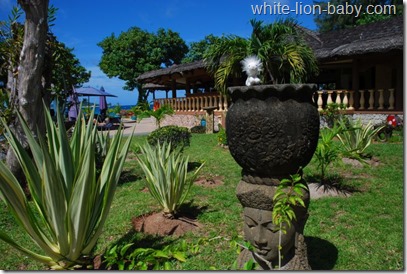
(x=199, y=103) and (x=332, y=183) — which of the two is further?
(x=199, y=103)

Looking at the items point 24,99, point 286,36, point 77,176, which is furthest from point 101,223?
point 286,36

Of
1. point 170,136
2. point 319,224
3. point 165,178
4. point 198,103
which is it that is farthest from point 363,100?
point 165,178

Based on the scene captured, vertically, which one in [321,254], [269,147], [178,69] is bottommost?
[321,254]

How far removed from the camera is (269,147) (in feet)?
6.51

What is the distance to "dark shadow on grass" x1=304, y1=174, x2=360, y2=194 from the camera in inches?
185

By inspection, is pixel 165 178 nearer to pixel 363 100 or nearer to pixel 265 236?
pixel 265 236

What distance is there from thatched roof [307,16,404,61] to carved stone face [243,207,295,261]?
26.4ft

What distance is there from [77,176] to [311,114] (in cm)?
157

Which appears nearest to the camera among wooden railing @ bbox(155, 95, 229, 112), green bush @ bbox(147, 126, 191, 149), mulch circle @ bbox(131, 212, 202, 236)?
mulch circle @ bbox(131, 212, 202, 236)

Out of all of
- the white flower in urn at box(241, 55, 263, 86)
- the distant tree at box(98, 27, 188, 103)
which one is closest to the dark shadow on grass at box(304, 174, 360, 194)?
the white flower in urn at box(241, 55, 263, 86)

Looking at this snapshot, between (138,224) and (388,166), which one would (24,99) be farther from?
(388,166)

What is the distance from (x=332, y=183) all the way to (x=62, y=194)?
4024 millimetres

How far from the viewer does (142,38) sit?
27375mm

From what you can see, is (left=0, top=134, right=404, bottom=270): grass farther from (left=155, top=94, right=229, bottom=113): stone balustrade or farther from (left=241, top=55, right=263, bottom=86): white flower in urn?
(left=155, top=94, right=229, bottom=113): stone balustrade
